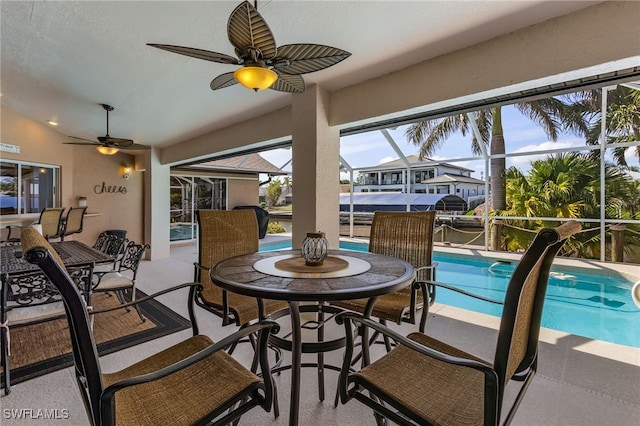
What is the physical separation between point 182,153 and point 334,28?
4.96 meters

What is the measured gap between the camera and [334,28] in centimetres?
233

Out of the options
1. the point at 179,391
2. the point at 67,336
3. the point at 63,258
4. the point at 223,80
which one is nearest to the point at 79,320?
the point at 179,391

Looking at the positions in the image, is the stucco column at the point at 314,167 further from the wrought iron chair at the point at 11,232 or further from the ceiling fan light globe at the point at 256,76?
the wrought iron chair at the point at 11,232

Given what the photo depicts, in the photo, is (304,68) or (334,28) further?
(334,28)

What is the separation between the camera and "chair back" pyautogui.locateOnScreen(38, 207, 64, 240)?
520 cm

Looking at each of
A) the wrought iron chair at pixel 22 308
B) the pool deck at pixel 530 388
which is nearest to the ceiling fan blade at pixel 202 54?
the wrought iron chair at pixel 22 308

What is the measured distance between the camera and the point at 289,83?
A: 2205 mm

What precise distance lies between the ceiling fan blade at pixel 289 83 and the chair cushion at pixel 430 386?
1849mm

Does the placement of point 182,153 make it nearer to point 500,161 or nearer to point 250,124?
point 250,124

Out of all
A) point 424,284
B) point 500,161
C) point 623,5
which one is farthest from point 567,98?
point 424,284

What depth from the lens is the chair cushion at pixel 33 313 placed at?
223 cm

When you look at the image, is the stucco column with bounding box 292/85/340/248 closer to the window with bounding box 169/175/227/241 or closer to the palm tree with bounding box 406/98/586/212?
the palm tree with bounding box 406/98/586/212

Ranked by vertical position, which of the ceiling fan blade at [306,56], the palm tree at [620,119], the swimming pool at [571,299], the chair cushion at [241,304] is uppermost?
the palm tree at [620,119]

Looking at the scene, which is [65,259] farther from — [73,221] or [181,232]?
[181,232]
